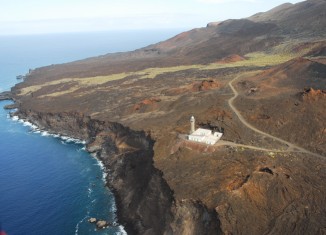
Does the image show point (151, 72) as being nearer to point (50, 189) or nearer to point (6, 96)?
point (6, 96)

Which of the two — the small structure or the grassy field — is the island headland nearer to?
the small structure

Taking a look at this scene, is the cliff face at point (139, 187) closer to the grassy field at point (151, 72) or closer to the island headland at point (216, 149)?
the island headland at point (216, 149)

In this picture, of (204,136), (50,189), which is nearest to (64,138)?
(50,189)

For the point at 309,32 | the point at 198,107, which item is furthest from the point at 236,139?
the point at 309,32

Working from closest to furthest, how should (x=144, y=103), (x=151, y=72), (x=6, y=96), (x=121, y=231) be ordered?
(x=121, y=231)
(x=144, y=103)
(x=151, y=72)
(x=6, y=96)

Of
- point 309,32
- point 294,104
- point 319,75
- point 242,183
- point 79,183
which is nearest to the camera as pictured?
point 242,183

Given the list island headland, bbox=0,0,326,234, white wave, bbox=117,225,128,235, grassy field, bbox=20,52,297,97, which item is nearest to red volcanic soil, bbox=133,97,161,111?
island headland, bbox=0,0,326,234

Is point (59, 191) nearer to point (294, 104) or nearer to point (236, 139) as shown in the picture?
point (236, 139)

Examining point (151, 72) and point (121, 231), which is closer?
point (121, 231)
